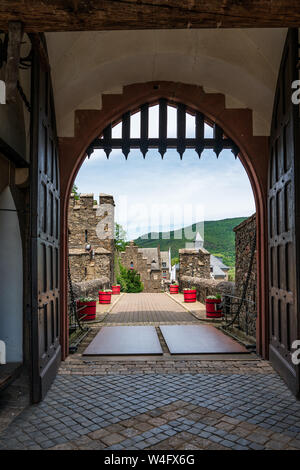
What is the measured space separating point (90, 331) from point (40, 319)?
4.16m

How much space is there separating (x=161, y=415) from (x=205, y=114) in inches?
189

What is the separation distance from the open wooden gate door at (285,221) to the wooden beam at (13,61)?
3.01 m

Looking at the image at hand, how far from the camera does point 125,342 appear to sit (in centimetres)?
700

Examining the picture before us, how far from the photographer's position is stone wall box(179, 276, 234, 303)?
35.3 feet

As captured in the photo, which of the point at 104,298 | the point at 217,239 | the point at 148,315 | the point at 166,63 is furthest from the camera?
the point at 217,239

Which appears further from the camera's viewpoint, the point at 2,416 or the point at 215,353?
the point at 215,353

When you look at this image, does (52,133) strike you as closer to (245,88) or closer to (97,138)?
(97,138)

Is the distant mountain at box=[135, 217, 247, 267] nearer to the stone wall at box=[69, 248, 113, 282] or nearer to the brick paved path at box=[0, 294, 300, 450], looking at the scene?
the stone wall at box=[69, 248, 113, 282]

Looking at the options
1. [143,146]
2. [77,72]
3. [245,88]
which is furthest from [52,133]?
[245,88]

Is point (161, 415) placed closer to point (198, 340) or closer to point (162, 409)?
point (162, 409)

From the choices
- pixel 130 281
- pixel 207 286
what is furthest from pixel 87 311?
pixel 130 281

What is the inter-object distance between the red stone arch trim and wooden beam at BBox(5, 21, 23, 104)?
3.31 m

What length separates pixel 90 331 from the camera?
8242 mm
